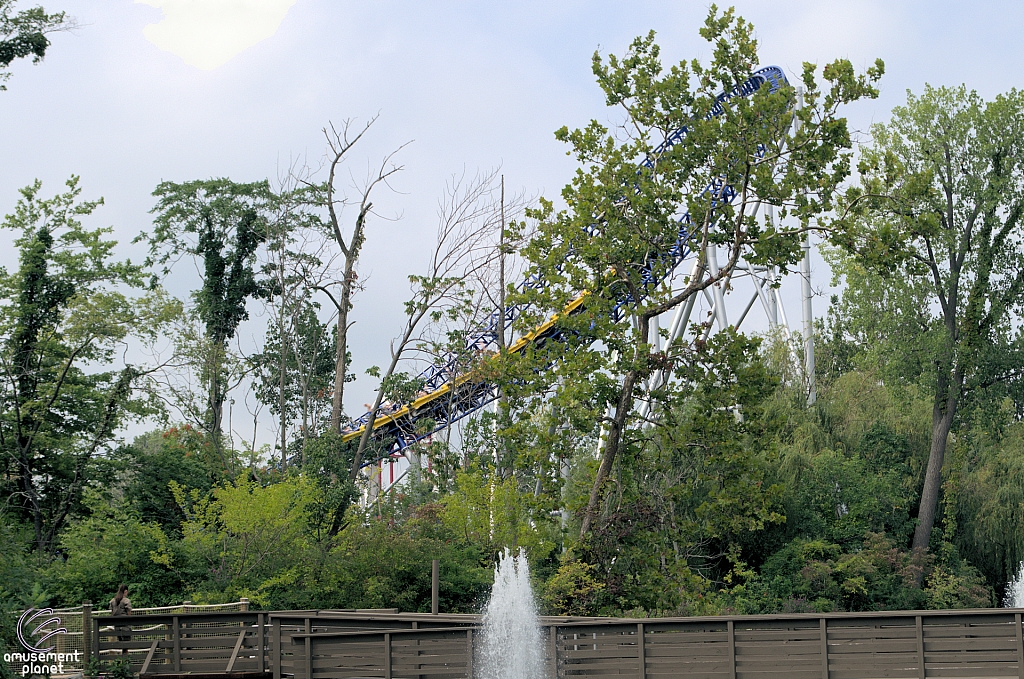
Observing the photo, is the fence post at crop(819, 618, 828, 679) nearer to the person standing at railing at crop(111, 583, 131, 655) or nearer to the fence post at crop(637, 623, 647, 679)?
Answer: the fence post at crop(637, 623, 647, 679)

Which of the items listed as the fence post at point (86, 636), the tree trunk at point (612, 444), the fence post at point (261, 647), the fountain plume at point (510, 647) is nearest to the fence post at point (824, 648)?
the fountain plume at point (510, 647)

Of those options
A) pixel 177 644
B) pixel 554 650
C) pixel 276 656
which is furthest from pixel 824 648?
pixel 177 644

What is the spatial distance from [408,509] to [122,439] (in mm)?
8843

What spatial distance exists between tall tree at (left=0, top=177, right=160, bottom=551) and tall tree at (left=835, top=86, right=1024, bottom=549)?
2178 cm

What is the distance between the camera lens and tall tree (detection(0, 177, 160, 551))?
3097 cm

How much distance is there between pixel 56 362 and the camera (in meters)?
33.0

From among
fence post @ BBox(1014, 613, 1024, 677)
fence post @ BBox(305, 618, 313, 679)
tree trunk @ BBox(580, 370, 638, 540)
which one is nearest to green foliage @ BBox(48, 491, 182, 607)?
tree trunk @ BBox(580, 370, 638, 540)

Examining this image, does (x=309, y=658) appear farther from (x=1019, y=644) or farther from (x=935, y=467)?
(x=935, y=467)

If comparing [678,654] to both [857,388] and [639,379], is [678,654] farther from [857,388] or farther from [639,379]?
[857,388]

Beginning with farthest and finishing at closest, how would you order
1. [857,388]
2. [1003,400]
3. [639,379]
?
[857,388] → [1003,400] → [639,379]

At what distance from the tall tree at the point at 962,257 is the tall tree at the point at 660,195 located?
10699 mm

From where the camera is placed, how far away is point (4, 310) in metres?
32.9

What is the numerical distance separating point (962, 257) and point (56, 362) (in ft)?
85.9

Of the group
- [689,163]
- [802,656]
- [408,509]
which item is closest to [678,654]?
[802,656]
